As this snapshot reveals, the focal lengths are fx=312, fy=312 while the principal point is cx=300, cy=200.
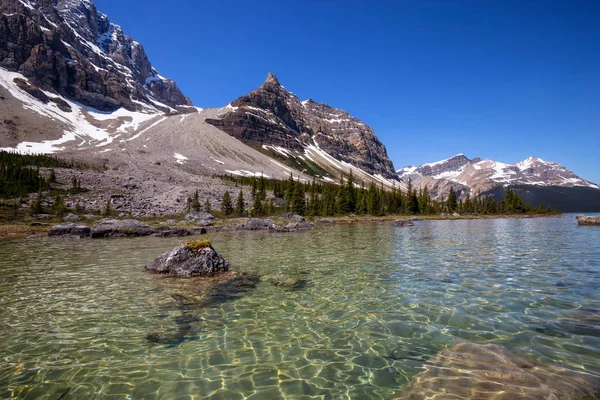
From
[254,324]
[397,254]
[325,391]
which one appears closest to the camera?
[325,391]

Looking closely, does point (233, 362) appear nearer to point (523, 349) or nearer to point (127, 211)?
point (523, 349)

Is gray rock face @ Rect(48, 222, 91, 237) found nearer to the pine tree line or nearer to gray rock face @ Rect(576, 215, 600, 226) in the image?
the pine tree line

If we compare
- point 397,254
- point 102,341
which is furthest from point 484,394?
point 397,254

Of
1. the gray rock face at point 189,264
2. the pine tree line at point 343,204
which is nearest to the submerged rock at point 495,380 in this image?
the gray rock face at point 189,264

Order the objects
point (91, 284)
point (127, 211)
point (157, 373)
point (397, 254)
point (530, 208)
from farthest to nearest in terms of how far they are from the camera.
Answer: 1. point (530, 208)
2. point (127, 211)
3. point (397, 254)
4. point (91, 284)
5. point (157, 373)

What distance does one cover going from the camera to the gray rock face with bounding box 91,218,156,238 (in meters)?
44.0

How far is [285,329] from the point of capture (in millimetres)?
10102

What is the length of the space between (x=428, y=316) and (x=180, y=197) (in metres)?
89.2

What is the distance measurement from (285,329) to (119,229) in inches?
1727

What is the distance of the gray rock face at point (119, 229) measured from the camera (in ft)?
144

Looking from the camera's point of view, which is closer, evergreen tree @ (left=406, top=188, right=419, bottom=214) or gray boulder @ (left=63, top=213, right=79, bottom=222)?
gray boulder @ (left=63, top=213, right=79, bottom=222)

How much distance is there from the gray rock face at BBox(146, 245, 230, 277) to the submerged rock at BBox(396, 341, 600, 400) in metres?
14.0

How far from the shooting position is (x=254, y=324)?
10602mm

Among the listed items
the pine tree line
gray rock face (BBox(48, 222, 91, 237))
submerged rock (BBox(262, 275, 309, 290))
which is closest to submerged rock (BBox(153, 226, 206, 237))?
gray rock face (BBox(48, 222, 91, 237))
